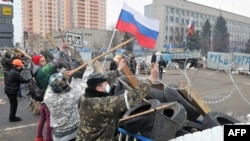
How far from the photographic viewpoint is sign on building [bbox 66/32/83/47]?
7.39 metres

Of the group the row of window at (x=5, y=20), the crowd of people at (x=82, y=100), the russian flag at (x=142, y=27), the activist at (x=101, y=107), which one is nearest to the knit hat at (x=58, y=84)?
the crowd of people at (x=82, y=100)

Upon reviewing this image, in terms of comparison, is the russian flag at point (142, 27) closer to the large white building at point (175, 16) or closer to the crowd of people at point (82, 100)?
the crowd of people at point (82, 100)

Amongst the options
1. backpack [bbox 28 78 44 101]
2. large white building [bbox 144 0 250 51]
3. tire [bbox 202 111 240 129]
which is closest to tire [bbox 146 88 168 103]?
tire [bbox 202 111 240 129]

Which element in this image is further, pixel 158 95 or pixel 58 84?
pixel 158 95

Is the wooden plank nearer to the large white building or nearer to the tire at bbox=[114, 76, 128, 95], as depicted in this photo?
the tire at bbox=[114, 76, 128, 95]

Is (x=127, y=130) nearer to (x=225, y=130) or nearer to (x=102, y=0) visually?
(x=225, y=130)

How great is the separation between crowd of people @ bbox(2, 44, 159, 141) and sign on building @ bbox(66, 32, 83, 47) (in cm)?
46

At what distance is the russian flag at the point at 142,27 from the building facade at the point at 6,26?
989 inches

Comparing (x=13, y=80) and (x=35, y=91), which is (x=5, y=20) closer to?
(x=13, y=80)

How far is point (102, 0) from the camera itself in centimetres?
11044

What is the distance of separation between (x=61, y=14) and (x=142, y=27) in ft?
318

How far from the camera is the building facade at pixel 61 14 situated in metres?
93.5

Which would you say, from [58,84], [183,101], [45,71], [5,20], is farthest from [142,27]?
[5,20]

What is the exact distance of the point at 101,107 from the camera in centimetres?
339
